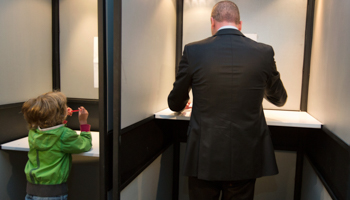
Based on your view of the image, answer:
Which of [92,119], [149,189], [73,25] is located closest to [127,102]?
[149,189]

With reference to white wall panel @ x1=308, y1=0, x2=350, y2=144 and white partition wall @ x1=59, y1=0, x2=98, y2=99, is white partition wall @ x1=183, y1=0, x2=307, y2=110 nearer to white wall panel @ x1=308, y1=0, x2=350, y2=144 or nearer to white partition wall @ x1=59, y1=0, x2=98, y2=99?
white wall panel @ x1=308, y1=0, x2=350, y2=144

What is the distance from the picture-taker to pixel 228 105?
1.26m

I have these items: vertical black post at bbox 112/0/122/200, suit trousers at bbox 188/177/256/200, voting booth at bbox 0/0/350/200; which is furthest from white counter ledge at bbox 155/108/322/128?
vertical black post at bbox 112/0/122/200

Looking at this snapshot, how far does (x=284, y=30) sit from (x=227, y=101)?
108cm

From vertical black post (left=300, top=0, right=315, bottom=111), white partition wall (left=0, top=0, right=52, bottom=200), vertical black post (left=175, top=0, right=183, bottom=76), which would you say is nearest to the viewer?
white partition wall (left=0, top=0, right=52, bottom=200)

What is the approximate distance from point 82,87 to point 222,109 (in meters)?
1.39

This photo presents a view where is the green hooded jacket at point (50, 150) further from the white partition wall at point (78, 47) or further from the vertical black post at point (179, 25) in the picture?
the vertical black post at point (179, 25)

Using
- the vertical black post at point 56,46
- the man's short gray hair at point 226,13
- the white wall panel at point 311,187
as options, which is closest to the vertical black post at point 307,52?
the white wall panel at point 311,187

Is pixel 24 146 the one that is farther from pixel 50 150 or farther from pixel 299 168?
pixel 299 168

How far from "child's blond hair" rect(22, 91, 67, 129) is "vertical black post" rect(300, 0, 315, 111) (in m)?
1.65

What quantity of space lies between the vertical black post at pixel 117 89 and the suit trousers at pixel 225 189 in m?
0.41

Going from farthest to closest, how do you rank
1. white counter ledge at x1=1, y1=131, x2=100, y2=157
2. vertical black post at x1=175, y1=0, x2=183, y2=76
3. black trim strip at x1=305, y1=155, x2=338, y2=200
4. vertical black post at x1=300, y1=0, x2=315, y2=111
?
vertical black post at x1=175, y1=0, x2=183, y2=76
vertical black post at x1=300, y1=0, x2=315, y2=111
white counter ledge at x1=1, y1=131, x2=100, y2=157
black trim strip at x1=305, y1=155, x2=338, y2=200

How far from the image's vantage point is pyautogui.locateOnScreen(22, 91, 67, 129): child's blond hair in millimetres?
1543

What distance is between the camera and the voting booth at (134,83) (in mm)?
1272
